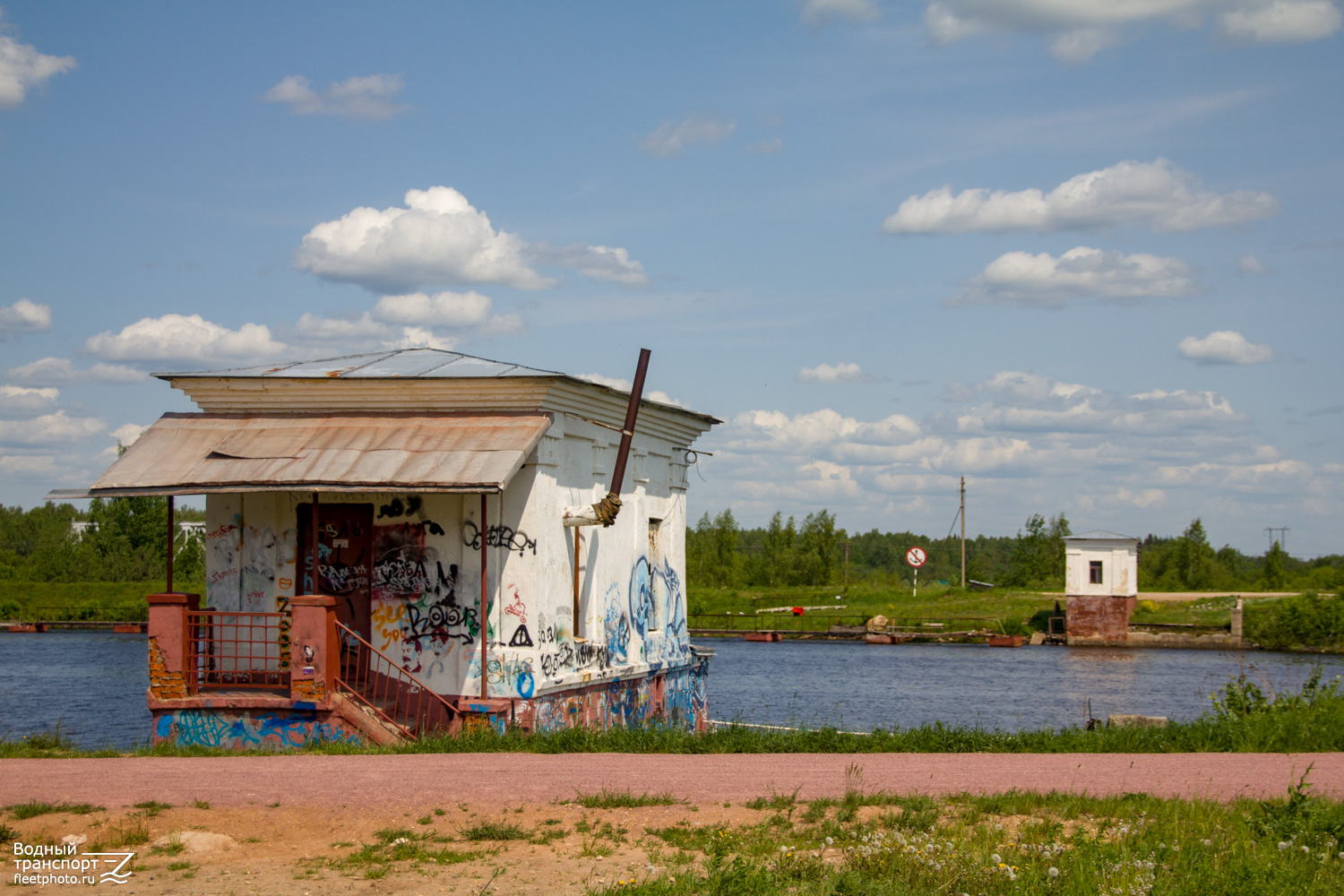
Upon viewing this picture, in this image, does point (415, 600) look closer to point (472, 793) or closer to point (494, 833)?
point (472, 793)

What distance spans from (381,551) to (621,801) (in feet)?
19.8

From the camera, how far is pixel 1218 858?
7.41 metres

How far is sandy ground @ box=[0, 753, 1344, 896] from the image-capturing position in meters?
7.38

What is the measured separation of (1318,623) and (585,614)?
47.4 metres

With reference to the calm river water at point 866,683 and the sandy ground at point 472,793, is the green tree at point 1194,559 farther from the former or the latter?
the sandy ground at point 472,793

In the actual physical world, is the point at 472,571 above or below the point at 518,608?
above

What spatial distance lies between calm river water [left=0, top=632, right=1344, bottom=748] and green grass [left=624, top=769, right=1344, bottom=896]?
7767 mm

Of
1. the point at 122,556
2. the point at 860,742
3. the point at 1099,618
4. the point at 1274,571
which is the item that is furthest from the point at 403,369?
the point at 1274,571

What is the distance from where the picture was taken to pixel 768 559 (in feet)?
315

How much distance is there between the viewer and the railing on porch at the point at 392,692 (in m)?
13.2

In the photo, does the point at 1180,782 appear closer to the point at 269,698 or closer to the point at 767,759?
the point at 767,759

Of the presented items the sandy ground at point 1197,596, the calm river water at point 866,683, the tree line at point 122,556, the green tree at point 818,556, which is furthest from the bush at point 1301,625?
the tree line at point 122,556

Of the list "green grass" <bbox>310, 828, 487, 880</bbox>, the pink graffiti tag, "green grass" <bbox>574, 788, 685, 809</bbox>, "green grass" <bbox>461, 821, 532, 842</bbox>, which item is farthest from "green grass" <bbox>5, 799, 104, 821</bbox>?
the pink graffiti tag

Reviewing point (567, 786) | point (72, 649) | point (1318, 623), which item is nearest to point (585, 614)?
point (567, 786)
